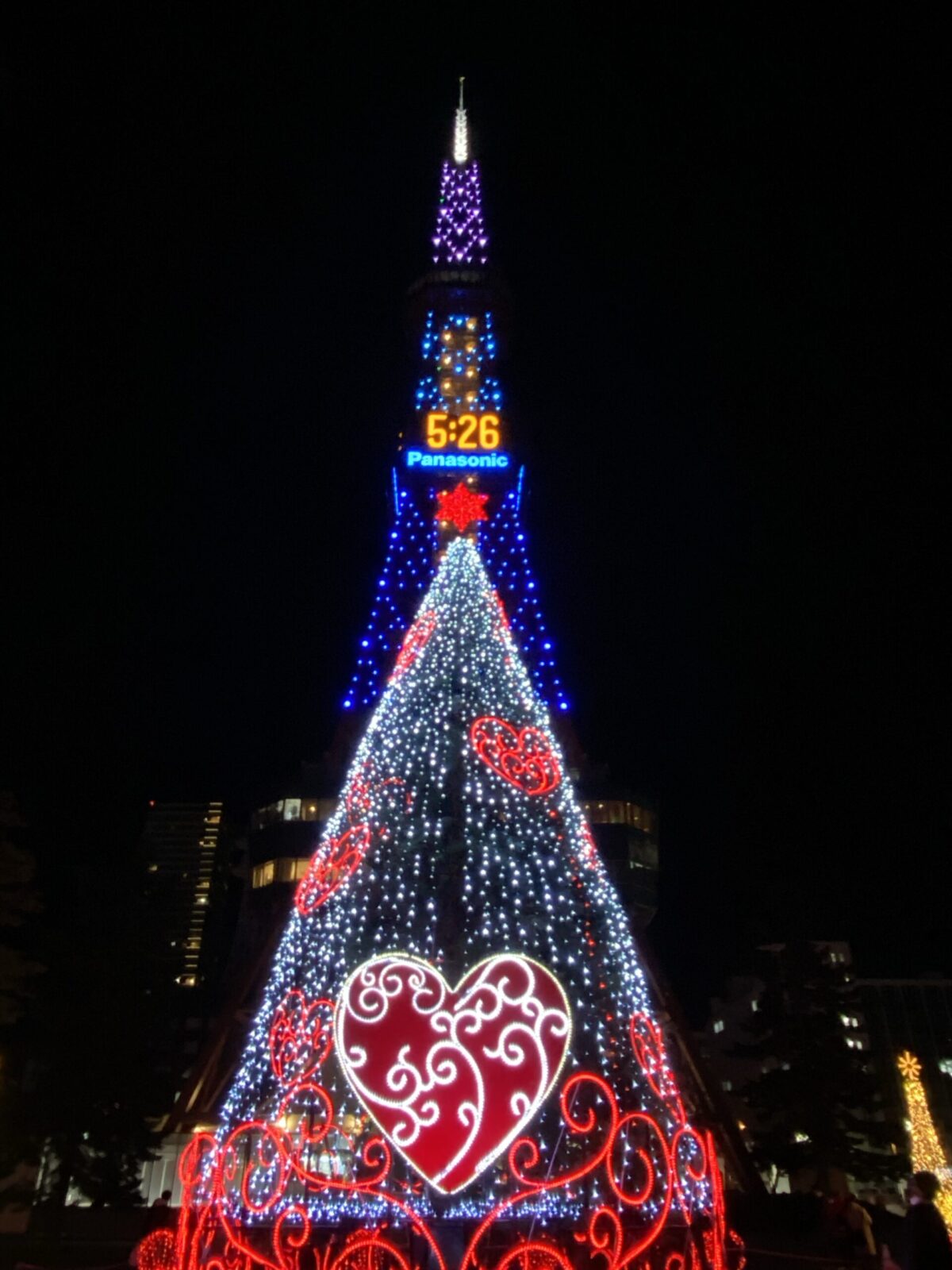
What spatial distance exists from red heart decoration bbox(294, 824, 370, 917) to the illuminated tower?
244 inches

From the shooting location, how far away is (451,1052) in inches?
327

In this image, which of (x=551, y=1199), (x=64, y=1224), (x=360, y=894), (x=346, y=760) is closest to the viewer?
(x=551, y=1199)

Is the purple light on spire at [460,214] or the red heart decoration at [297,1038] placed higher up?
the purple light on spire at [460,214]

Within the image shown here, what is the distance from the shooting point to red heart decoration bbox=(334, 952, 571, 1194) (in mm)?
8117

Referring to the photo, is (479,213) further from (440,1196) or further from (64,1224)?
(64,1224)

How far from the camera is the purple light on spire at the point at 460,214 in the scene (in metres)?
24.0

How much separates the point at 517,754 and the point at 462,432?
13.4 m

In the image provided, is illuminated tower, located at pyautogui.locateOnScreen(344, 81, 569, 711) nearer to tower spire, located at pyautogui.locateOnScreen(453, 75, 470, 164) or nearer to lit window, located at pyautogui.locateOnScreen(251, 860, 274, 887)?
tower spire, located at pyautogui.locateOnScreen(453, 75, 470, 164)

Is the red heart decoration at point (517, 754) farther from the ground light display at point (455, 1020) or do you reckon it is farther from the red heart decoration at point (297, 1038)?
the red heart decoration at point (297, 1038)

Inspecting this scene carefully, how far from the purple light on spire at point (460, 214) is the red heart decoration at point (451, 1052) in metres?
20.1

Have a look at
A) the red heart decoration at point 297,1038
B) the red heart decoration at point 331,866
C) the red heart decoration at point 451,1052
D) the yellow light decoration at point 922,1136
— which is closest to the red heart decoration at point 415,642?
the red heart decoration at point 331,866

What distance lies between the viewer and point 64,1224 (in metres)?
18.4

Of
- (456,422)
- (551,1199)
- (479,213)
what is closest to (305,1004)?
(551,1199)

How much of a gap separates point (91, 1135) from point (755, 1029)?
16299 millimetres
